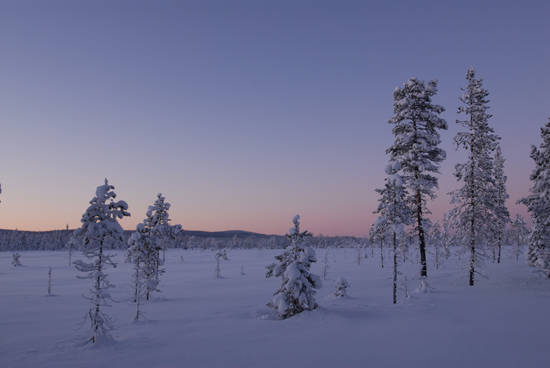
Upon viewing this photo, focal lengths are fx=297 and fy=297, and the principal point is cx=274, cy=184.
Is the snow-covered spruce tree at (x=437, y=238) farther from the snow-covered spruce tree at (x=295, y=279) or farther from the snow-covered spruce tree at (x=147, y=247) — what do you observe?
the snow-covered spruce tree at (x=147, y=247)

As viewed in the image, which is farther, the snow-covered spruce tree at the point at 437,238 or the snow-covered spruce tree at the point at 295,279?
the snow-covered spruce tree at the point at 437,238

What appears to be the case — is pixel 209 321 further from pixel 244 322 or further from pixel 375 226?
pixel 375 226

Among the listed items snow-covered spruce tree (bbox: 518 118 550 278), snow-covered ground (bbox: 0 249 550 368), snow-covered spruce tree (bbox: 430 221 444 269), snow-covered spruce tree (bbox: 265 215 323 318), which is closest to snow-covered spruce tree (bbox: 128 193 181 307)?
snow-covered ground (bbox: 0 249 550 368)

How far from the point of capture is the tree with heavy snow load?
A: 22672 mm

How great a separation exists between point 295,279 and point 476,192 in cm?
1677

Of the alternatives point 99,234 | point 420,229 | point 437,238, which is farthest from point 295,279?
point 437,238

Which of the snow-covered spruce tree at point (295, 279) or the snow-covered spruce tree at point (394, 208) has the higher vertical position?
the snow-covered spruce tree at point (394, 208)

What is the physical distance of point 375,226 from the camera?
18.1 metres

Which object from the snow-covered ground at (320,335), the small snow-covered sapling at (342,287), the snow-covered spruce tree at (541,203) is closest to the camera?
the snow-covered ground at (320,335)

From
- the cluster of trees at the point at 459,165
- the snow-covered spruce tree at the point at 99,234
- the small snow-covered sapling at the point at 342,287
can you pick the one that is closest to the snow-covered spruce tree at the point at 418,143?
the cluster of trees at the point at 459,165

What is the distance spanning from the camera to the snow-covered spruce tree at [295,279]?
15539 millimetres

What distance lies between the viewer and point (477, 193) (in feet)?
74.9

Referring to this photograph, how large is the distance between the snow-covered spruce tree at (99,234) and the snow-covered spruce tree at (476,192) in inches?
920

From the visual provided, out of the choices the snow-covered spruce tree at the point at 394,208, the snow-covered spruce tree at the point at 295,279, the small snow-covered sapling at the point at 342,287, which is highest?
the snow-covered spruce tree at the point at 394,208
